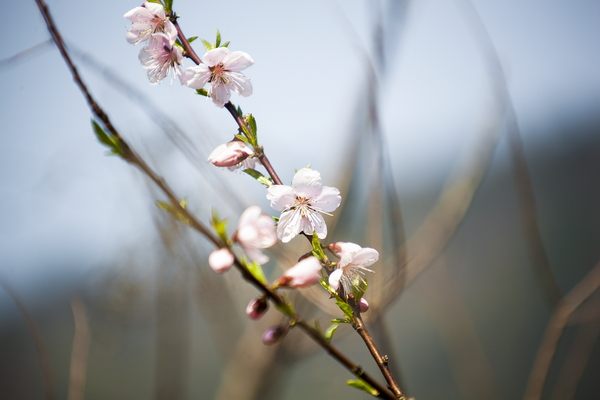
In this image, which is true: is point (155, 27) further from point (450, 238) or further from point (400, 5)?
point (450, 238)

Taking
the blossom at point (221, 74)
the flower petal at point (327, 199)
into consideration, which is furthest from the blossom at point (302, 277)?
the blossom at point (221, 74)

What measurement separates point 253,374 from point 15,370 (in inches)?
182

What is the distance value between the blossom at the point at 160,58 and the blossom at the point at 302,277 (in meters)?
0.33

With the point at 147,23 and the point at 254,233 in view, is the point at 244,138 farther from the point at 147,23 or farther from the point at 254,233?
the point at 147,23

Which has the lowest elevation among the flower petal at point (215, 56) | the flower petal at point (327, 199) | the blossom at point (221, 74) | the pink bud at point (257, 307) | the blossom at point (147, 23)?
the pink bud at point (257, 307)

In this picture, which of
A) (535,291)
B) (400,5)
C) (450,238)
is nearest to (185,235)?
(450,238)

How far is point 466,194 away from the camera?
107cm

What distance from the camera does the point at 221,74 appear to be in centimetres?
49

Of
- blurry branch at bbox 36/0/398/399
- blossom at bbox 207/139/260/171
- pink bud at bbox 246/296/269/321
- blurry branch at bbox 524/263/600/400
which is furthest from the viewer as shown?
blurry branch at bbox 524/263/600/400

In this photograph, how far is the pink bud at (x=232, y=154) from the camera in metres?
0.44

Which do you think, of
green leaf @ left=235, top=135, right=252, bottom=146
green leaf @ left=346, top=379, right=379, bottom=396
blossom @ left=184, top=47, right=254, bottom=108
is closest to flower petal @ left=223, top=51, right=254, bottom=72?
blossom @ left=184, top=47, right=254, bottom=108

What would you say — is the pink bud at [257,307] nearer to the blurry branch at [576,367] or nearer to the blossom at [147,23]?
the blossom at [147,23]

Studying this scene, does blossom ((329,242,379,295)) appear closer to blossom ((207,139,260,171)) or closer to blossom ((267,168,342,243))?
blossom ((267,168,342,243))

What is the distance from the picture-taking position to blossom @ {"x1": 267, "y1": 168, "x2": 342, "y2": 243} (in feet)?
1.46
